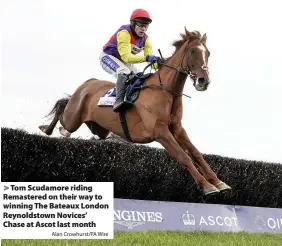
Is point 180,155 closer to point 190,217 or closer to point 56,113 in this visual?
point 56,113

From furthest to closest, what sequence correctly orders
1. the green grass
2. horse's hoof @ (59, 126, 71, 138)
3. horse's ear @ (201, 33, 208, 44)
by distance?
horse's hoof @ (59, 126, 71, 138) < horse's ear @ (201, 33, 208, 44) < the green grass

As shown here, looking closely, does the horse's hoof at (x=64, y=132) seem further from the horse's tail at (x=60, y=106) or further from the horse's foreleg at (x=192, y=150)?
the horse's foreleg at (x=192, y=150)

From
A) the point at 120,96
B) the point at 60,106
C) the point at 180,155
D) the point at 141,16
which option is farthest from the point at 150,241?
the point at 141,16

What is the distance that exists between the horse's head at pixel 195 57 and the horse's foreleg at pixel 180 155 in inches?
28.7

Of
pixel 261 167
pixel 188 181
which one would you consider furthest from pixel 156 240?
pixel 261 167

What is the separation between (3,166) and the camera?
10438 millimetres

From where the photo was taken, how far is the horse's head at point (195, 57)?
22.5 ft

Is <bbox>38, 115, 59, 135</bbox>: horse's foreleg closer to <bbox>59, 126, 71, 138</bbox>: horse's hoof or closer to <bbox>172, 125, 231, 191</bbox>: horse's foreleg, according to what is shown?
<bbox>59, 126, 71, 138</bbox>: horse's hoof

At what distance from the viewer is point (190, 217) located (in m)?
12.3

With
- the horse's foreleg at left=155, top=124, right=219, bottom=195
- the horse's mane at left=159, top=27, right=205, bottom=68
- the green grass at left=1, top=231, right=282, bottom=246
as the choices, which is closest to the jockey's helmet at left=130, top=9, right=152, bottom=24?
the horse's mane at left=159, top=27, right=205, bottom=68

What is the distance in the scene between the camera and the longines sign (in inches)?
436

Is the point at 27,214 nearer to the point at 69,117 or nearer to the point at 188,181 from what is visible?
the point at 69,117

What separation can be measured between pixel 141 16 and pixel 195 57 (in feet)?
3.08

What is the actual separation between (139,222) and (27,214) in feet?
18.0
